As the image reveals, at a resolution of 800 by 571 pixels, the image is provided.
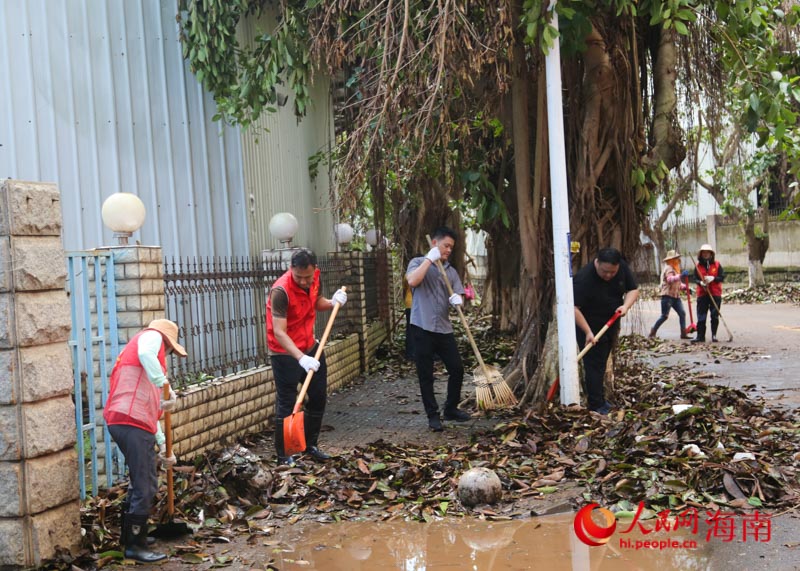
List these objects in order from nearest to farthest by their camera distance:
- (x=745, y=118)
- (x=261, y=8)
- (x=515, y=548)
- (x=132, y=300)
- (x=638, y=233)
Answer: (x=515, y=548)
(x=132, y=300)
(x=745, y=118)
(x=638, y=233)
(x=261, y=8)

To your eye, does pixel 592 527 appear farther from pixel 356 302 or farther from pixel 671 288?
pixel 671 288

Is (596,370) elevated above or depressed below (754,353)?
above

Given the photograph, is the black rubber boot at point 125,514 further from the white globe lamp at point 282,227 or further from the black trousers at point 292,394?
the white globe lamp at point 282,227

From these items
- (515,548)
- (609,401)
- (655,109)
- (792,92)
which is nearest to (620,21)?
(655,109)

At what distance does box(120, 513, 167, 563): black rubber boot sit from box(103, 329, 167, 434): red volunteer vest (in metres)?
0.52

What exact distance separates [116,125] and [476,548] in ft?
20.4

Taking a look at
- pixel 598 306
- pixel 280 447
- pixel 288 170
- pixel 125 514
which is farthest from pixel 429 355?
pixel 288 170

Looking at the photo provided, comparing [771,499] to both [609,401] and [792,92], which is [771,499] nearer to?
[609,401]

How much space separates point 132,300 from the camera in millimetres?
6555

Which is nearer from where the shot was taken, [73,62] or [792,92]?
[792,92]

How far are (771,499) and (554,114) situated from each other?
4.08m

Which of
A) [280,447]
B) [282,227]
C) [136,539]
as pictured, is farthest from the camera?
[282,227]

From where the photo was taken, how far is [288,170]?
1209 cm

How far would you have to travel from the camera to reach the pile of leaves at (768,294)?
22609mm
